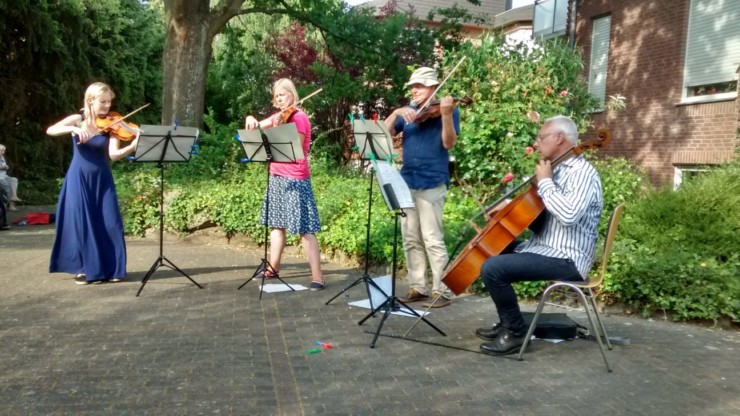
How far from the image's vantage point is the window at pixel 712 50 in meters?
11.9

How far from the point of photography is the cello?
4.38 meters

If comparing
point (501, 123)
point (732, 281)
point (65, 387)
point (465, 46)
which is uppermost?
point (465, 46)

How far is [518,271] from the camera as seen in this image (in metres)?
4.47

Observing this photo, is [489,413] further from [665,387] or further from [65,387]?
[65,387]

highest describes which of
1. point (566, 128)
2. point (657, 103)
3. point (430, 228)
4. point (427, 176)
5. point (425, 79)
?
point (657, 103)

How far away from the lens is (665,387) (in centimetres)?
406

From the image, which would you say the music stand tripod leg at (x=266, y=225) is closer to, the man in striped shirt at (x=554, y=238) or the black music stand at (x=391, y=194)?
the black music stand at (x=391, y=194)

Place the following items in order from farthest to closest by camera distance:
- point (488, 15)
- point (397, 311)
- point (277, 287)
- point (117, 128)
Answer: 1. point (488, 15)
2. point (277, 287)
3. point (117, 128)
4. point (397, 311)

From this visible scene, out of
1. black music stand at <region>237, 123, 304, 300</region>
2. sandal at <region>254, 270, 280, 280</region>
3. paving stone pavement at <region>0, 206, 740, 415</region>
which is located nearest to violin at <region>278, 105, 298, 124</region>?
black music stand at <region>237, 123, 304, 300</region>

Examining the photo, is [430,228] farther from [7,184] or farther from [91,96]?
[7,184]

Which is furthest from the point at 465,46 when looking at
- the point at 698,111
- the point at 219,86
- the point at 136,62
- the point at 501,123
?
the point at 136,62

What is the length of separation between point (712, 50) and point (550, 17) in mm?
7123

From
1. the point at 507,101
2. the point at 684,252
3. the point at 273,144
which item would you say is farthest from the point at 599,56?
the point at 273,144

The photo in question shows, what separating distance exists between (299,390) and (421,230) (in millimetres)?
2461
